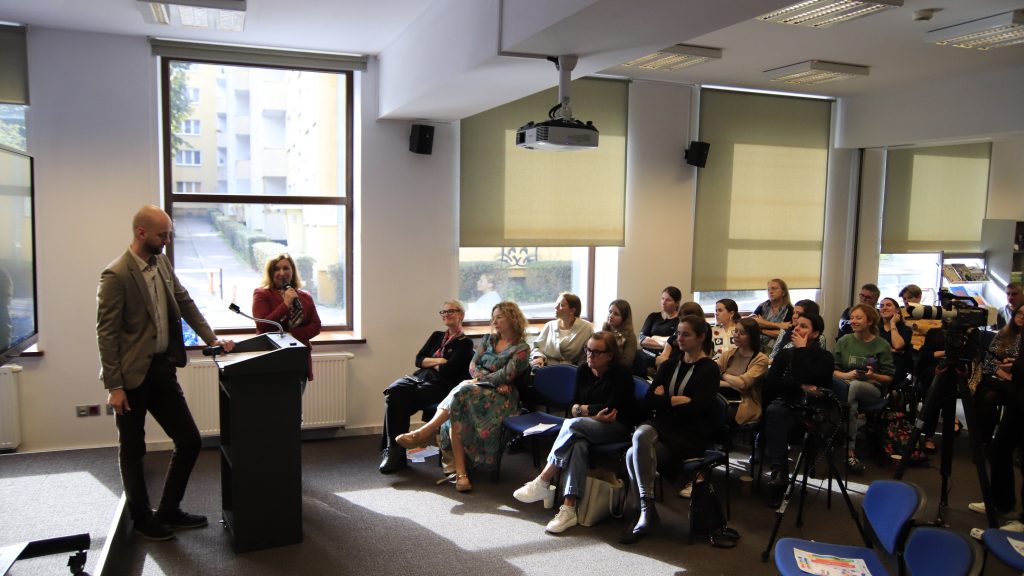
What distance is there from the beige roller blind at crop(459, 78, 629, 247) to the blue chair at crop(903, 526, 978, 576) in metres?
4.32

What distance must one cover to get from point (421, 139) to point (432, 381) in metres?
1.95

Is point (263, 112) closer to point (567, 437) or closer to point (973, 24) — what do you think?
point (567, 437)

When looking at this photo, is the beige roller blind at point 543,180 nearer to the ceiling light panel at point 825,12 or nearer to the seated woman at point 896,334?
the ceiling light panel at point 825,12

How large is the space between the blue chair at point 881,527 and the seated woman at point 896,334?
10.7ft

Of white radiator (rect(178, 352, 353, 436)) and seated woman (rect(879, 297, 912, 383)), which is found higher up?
seated woman (rect(879, 297, 912, 383))

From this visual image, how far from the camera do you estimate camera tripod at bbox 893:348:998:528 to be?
4.34m

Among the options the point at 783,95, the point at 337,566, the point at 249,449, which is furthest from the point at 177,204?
the point at 783,95

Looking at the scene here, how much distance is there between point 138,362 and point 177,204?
2.36 metres

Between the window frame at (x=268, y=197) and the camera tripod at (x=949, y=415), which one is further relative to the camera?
the window frame at (x=268, y=197)

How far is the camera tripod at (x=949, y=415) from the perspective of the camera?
4.34m

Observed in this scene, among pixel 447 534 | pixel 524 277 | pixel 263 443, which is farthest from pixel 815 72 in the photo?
pixel 263 443

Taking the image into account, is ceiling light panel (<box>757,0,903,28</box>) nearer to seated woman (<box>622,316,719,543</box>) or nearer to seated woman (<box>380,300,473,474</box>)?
seated woman (<box>622,316,719,543</box>)

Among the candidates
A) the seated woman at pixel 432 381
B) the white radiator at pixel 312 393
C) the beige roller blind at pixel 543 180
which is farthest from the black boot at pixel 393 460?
the beige roller blind at pixel 543 180

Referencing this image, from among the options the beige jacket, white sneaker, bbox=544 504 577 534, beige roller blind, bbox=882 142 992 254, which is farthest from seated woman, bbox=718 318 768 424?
beige roller blind, bbox=882 142 992 254
